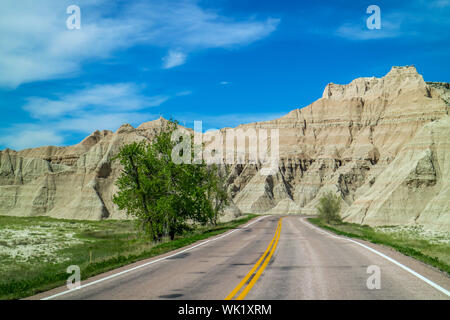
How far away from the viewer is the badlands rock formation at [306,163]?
316ft

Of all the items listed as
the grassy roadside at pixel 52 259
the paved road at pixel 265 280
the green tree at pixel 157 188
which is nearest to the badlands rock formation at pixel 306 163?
the green tree at pixel 157 188

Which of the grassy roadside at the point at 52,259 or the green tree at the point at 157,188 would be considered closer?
the grassy roadside at the point at 52,259

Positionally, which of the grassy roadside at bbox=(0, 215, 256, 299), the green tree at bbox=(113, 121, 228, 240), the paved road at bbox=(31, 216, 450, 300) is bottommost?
the grassy roadside at bbox=(0, 215, 256, 299)

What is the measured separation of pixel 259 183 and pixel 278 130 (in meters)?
33.6

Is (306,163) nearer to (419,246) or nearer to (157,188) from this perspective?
(419,246)

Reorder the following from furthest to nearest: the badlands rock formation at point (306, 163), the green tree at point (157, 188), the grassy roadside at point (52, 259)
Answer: the badlands rock formation at point (306, 163)
the green tree at point (157, 188)
the grassy roadside at point (52, 259)

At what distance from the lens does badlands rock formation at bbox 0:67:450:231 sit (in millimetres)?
96188

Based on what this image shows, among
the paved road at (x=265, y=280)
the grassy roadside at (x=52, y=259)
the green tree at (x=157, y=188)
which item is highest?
the green tree at (x=157, y=188)

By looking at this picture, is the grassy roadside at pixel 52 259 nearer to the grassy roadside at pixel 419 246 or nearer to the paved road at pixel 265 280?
the paved road at pixel 265 280

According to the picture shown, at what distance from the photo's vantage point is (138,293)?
790 cm

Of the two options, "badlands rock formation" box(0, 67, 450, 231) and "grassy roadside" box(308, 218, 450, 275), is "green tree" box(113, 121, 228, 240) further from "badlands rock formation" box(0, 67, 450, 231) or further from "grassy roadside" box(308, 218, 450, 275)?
"badlands rock formation" box(0, 67, 450, 231)

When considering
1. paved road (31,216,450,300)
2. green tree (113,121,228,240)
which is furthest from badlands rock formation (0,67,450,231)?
paved road (31,216,450,300)
